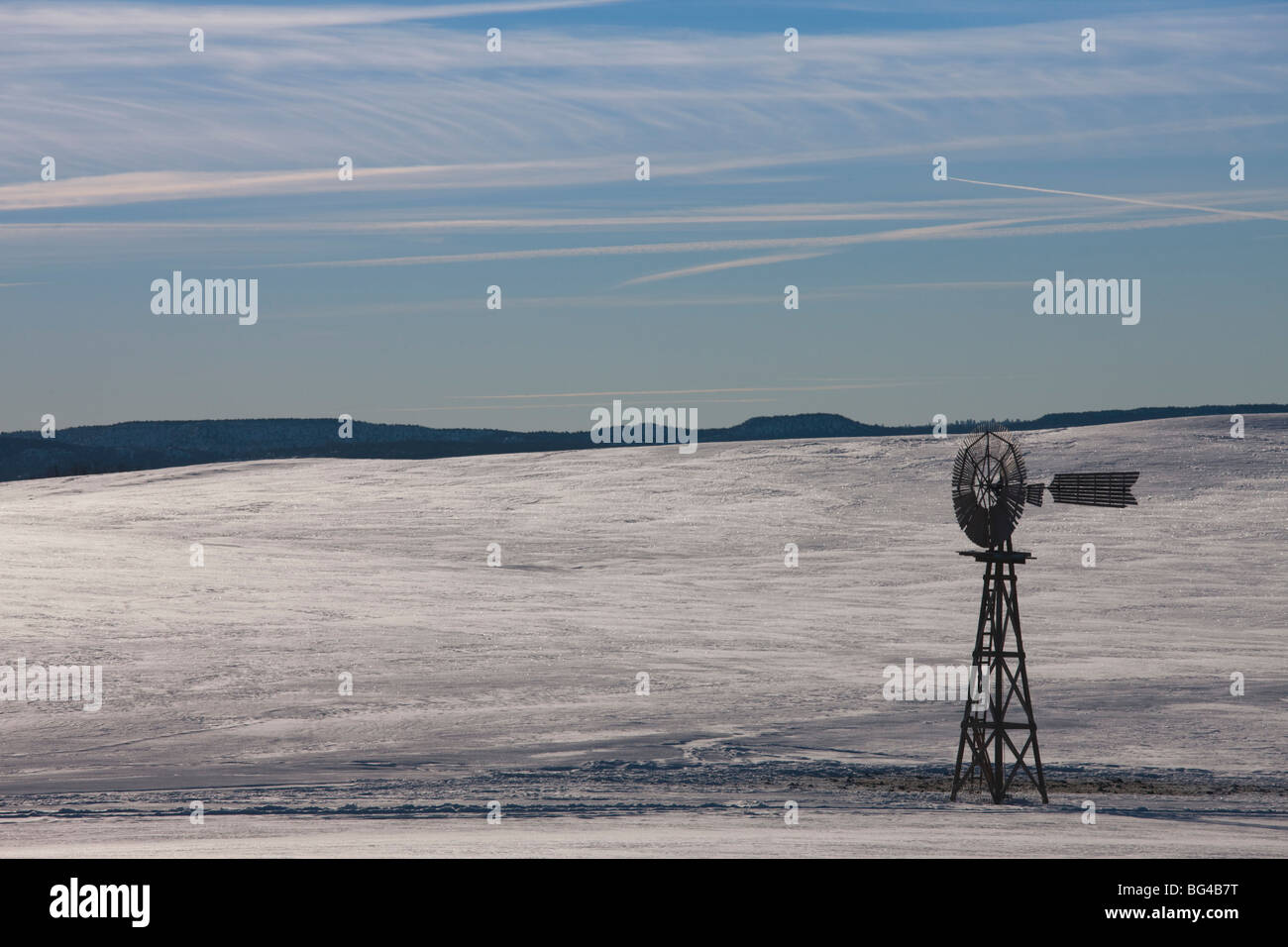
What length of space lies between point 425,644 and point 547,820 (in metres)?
15.6

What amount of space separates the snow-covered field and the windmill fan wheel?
143 inches

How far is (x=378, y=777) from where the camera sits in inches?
705

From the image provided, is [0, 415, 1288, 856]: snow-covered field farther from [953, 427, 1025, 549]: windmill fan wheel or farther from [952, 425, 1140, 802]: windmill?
[953, 427, 1025, 549]: windmill fan wheel

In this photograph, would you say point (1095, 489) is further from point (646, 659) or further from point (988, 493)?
point (646, 659)

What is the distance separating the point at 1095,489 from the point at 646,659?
490 inches

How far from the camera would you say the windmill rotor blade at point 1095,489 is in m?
17.8

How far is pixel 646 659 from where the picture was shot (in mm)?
28109

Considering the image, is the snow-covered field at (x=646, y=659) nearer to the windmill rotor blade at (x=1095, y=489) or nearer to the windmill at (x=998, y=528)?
the windmill at (x=998, y=528)

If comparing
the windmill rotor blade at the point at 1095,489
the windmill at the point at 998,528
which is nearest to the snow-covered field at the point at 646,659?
the windmill at the point at 998,528

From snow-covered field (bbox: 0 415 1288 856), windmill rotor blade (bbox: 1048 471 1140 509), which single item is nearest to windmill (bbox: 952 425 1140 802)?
windmill rotor blade (bbox: 1048 471 1140 509)

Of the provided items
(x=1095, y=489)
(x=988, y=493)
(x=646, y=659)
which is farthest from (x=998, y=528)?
(x=646, y=659)

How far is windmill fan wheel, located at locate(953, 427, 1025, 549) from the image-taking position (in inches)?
698

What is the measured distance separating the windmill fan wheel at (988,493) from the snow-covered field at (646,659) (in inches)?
143
